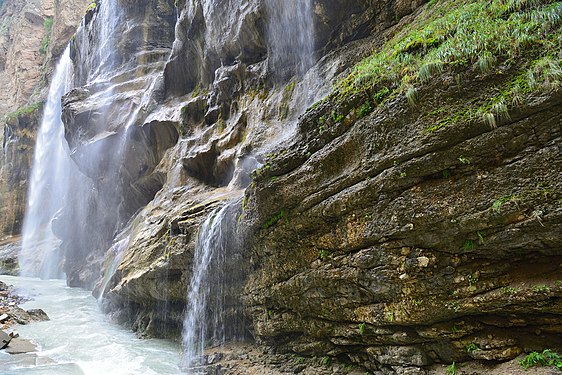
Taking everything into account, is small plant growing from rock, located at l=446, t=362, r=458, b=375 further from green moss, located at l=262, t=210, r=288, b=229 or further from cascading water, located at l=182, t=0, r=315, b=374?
cascading water, located at l=182, t=0, r=315, b=374

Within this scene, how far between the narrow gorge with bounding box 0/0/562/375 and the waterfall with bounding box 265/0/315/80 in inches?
2.5

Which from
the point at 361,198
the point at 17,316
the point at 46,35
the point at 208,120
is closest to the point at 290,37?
the point at 208,120

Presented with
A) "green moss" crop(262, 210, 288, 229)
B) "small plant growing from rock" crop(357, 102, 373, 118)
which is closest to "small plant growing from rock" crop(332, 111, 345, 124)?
"small plant growing from rock" crop(357, 102, 373, 118)

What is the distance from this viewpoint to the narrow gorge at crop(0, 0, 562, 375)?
5262mm

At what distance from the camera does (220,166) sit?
16.6 m

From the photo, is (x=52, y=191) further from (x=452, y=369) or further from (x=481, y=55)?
(x=481, y=55)

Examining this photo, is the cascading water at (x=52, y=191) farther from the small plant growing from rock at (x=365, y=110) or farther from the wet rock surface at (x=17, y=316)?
the small plant growing from rock at (x=365, y=110)

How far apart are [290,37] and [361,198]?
10.3 m

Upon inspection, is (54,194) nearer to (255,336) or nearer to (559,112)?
(255,336)

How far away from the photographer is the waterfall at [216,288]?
10.7 metres

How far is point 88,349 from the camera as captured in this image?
11.7 meters

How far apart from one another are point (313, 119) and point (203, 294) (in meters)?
6.75

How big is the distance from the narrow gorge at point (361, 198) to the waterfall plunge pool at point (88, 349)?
2.34 ft

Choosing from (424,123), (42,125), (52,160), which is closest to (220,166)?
(424,123)
